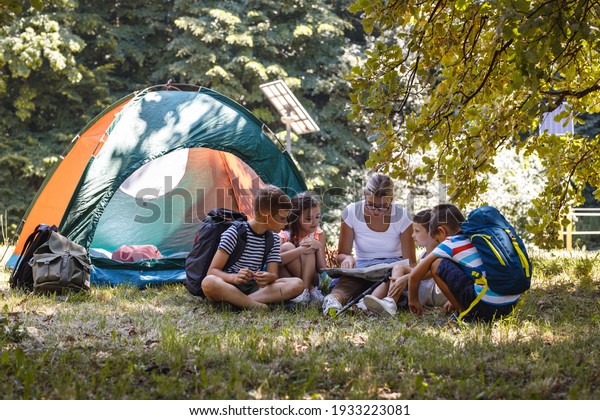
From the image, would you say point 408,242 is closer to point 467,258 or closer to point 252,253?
point 467,258

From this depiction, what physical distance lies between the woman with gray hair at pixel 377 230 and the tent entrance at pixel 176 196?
1.79 m

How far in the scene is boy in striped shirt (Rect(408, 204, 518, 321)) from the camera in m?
3.89

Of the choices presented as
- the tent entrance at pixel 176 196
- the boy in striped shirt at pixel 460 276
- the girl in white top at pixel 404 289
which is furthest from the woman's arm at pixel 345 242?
the tent entrance at pixel 176 196

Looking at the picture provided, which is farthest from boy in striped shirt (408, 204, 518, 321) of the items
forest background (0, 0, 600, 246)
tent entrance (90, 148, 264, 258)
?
forest background (0, 0, 600, 246)

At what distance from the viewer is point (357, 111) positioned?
12.5 ft

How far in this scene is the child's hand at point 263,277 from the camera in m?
4.34

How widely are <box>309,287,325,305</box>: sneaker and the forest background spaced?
7.77 meters

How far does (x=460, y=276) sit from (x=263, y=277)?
1271mm

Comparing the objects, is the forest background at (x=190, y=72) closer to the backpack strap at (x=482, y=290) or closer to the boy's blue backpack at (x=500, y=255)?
the boy's blue backpack at (x=500, y=255)

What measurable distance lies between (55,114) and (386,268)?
37.8ft

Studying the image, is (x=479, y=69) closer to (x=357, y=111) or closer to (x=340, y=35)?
(x=357, y=111)

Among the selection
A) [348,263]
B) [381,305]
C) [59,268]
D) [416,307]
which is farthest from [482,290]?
[59,268]

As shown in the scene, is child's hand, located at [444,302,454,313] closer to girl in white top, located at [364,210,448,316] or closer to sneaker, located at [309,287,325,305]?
girl in white top, located at [364,210,448,316]

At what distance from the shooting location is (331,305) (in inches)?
169
